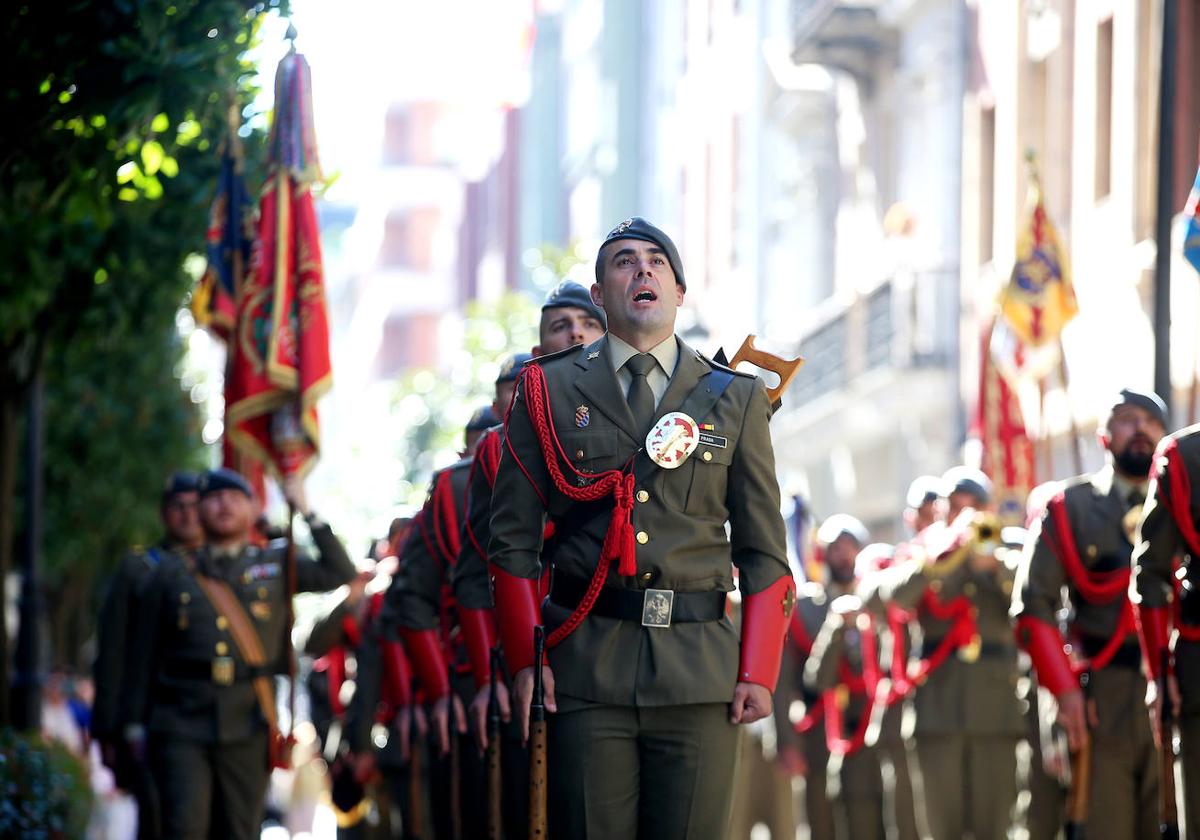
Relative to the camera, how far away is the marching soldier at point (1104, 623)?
10.8 m

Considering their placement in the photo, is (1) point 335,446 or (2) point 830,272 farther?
(1) point 335,446

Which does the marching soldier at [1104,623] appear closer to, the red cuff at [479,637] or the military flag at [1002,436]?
the red cuff at [479,637]

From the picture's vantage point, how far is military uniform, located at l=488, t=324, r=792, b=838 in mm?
7117

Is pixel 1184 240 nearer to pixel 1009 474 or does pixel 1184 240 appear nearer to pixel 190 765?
pixel 190 765

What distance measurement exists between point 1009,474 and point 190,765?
10.4m

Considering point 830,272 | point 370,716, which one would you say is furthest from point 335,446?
point 370,716

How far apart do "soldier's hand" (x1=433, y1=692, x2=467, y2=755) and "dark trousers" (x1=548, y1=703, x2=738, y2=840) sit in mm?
2911

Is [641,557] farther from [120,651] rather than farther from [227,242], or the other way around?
[227,242]

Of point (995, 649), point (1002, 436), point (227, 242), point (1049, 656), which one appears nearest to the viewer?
point (1049, 656)

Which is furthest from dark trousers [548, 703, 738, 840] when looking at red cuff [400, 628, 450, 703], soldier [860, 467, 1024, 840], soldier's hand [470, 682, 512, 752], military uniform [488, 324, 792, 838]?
soldier [860, 467, 1024, 840]

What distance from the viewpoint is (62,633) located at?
39438 mm

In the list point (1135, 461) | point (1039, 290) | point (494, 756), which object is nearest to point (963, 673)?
point (1135, 461)

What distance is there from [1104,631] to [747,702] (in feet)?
13.8

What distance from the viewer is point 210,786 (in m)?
11.8
